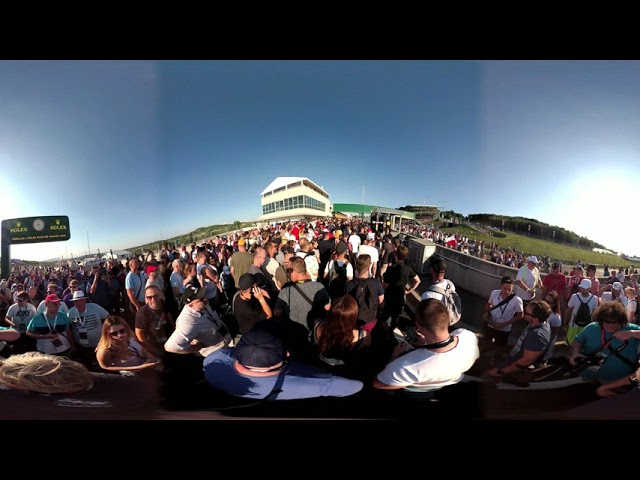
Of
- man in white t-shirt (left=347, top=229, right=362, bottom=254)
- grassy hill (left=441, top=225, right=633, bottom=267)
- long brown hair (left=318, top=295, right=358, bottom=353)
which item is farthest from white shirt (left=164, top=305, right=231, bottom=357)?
grassy hill (left=441, top=225, right=633, bottom=267)

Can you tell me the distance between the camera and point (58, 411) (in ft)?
5.54

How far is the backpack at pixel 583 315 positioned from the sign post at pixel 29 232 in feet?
14.2

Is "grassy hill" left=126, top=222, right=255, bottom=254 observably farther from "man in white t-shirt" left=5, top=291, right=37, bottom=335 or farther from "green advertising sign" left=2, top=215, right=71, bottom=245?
"man in white t-shirt" left=5, top=291, right=37, bottom=335

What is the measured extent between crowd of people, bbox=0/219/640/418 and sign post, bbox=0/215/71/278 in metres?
0.21

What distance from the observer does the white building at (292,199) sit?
1.85m

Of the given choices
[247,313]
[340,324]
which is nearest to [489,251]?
[340,324]

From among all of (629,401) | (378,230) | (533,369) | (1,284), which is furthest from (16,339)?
(629,401)

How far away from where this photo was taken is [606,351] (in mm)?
1712

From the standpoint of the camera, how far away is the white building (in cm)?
185

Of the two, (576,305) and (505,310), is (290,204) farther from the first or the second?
(576,305)

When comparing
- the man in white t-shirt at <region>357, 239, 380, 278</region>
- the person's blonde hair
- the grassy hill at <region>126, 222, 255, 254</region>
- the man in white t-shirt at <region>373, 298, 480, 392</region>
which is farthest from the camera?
the man in white t-shirt at <region>357, 239, 380, 278</region>

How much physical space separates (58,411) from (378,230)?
9.32 feet

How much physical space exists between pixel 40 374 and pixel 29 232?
46.0 inches

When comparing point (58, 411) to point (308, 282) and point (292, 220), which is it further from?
point (292, 220)
